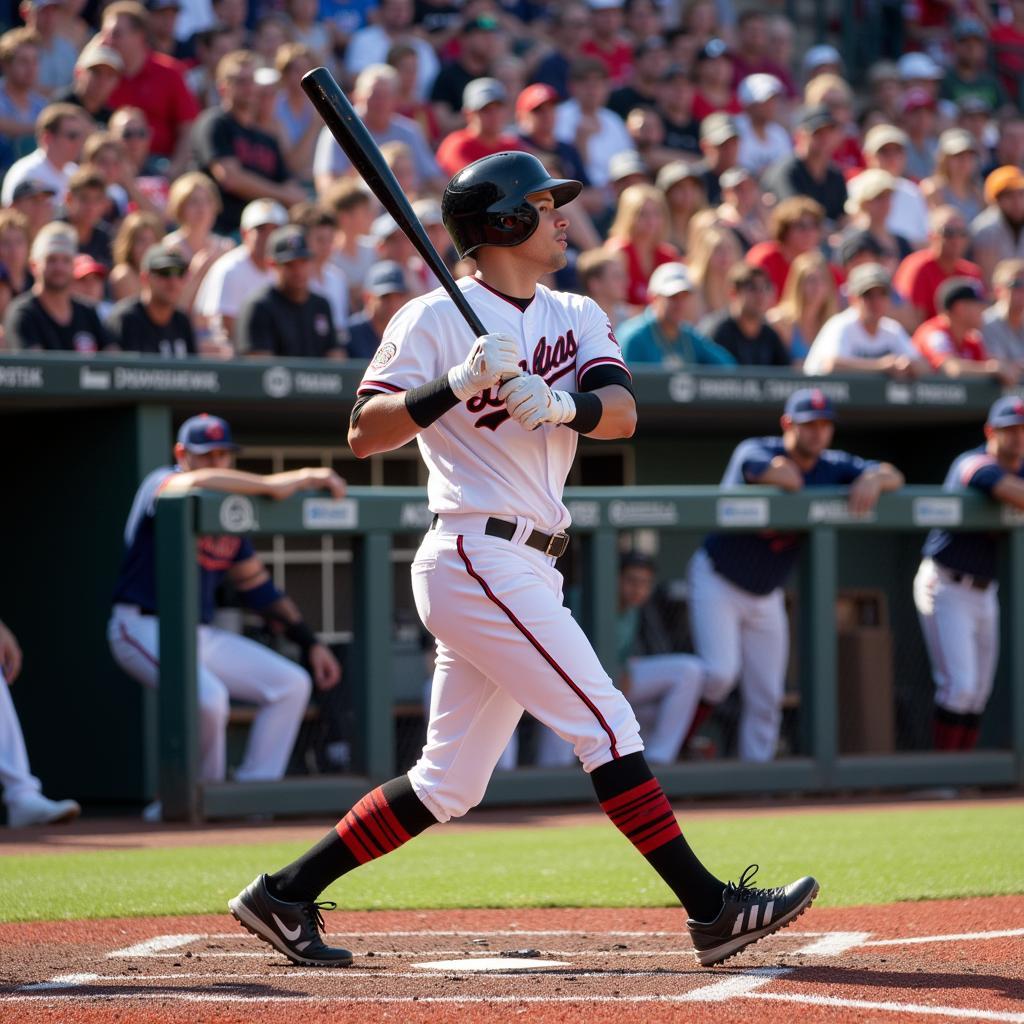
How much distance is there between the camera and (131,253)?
8.23m

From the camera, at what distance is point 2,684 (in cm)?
670

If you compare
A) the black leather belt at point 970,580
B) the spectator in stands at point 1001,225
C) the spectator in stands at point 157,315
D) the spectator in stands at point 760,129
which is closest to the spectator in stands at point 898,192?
the spectator in stands at point 1001,225

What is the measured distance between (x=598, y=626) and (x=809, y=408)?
1335 millimetres

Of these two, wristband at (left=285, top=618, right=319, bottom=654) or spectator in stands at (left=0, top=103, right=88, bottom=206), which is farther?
spectator in stands at (left=0, top=103, right=88, bottom=206)

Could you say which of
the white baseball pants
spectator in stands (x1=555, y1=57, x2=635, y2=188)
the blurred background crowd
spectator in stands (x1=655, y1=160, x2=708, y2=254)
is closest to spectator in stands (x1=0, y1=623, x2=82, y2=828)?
the white baseball pants

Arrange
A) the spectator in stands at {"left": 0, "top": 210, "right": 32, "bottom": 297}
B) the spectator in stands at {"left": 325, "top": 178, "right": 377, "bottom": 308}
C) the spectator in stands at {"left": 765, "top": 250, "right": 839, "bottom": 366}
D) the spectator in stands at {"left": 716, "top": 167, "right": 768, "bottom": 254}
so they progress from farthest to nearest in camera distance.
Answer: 1. the spectator in stands at {"left": 716, "top": 167, "right": 768, "bottom": 254}
2. the spectator in stands at {"left": 765, "top": 250, "right": 839, "bottom": 366}
3. the spectator in stands at {"left": 325, "top": 178, "right": 377, "bottom": 308}
4. the spectator in stands at {"left": 0, "top": 210, "right": 32, "bottom": 297}

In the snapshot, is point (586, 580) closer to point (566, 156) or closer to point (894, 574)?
point (894, 574)

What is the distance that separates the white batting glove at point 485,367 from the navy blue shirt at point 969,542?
17.7 ft

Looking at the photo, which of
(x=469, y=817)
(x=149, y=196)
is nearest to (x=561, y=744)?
(x=469, y=817)

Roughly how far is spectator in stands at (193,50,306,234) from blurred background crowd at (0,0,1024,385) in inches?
0.6

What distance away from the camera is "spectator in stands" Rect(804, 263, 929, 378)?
8891 mm

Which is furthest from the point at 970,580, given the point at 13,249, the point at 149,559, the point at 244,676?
the point at 13,249

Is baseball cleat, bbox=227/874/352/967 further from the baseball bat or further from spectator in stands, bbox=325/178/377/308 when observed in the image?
spectator in stands, bbox=325/178/377/308

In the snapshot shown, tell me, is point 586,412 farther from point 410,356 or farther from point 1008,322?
point 1008,322
